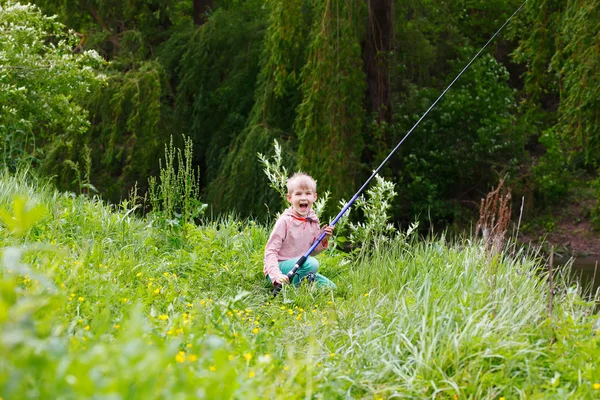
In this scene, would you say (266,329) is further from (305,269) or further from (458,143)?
(458,143)

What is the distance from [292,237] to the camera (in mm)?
5762

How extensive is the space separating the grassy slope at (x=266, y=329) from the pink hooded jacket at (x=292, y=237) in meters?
0.25

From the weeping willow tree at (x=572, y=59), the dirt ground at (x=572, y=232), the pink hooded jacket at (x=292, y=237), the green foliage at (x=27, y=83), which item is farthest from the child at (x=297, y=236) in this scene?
the dirt ground at (x=572, y=232)

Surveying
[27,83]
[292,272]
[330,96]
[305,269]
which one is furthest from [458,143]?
[292,272]

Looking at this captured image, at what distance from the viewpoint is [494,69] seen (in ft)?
57.1

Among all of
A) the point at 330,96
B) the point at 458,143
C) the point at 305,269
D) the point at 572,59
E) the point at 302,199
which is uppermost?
the point at 572,59

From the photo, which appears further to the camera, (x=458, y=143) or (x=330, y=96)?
(x=458, y=143)

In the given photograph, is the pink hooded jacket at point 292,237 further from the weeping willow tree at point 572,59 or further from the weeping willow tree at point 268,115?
the weeping willow tree at point 268,115

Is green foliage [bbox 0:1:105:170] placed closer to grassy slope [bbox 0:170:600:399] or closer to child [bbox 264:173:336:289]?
grassy slope [bbox 0:170:600:399]

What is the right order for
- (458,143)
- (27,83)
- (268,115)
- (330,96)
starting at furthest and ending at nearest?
(458,143) → (268,115) → (330,96) → (27,83)

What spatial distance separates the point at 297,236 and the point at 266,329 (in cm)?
149

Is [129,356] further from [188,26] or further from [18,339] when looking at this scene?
[188,26]

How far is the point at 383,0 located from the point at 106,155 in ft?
17.1

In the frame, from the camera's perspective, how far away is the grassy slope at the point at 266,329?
210 centimetres
